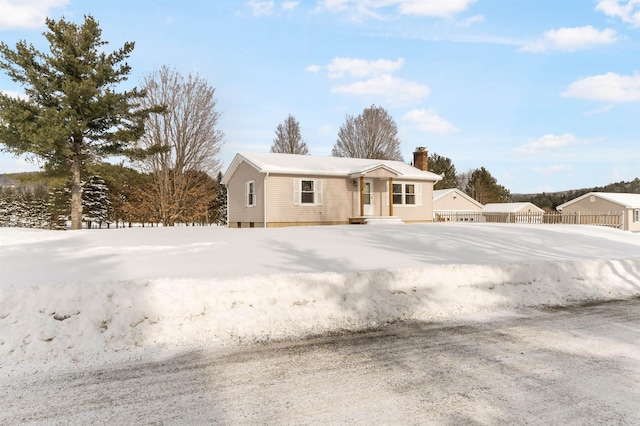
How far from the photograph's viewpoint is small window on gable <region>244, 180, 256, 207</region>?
22.1 meters

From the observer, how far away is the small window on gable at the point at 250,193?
72.6 feet

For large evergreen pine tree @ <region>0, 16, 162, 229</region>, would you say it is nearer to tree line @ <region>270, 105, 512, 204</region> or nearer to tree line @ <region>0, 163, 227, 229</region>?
tree line @ <region>0, 163, 227, 229</region>

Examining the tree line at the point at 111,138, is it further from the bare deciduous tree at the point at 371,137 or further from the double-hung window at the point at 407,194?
the double-hung window at the point at 407,194

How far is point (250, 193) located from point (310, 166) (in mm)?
3812

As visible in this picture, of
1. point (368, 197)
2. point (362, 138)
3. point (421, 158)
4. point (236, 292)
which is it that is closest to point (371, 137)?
point (362, 138)

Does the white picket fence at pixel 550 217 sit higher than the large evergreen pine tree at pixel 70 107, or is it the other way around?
the large evergreen pine tree at pixel 70 107

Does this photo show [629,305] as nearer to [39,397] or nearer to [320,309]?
[320,309]

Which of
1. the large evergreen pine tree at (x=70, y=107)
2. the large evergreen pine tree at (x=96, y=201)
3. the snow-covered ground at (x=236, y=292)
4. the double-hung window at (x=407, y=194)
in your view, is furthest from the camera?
the large evergreen pine tree at (x=96, y=201)

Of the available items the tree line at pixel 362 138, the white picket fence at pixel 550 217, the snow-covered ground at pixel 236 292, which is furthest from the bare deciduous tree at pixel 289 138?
the snow-covered ground at pixel 236 292

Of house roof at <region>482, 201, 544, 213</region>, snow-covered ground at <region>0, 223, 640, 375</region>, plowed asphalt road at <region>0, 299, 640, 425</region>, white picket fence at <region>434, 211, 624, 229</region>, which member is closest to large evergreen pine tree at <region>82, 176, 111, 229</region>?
snow-covered ground at <region>0, 223, 640, 375</region>

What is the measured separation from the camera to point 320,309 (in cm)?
609

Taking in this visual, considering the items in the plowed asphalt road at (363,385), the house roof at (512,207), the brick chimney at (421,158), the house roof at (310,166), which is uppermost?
the brick chimney at (421,158)

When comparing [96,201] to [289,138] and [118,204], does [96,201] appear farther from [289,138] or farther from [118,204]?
[289,138]

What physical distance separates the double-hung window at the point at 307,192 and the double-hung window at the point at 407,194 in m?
5.23
